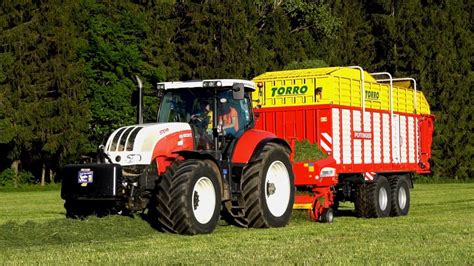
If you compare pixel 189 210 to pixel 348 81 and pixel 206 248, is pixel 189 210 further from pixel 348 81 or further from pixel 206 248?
pixel 348 81

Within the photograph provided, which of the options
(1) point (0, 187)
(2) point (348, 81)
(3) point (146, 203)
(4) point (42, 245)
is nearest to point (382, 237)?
(3) point (146, 203)

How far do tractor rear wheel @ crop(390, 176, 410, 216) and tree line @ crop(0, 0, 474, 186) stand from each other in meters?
23.6

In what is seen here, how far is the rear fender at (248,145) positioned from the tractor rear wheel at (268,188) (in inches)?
4.4

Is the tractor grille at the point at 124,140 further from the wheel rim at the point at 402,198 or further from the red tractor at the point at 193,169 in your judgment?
the wheel rim at the point at 402,198

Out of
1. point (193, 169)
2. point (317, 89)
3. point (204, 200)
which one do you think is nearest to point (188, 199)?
point (193, 169)

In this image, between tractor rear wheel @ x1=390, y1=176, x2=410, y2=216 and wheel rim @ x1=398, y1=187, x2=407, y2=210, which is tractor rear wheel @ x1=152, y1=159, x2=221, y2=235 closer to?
tractor rear wheel @ x1=390, y1=176, x2=410, y2=216

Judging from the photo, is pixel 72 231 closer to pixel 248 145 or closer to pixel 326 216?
pixel 248 145

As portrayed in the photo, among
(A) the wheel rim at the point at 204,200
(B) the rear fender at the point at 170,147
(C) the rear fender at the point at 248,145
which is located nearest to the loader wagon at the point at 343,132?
(C) the rear fender at the point at 248,145

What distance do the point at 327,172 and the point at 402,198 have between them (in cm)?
457

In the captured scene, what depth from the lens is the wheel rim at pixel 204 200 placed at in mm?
15711

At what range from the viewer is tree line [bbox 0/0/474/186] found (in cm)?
A: 5244

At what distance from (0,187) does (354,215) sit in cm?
3209

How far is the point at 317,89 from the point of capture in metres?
20.4

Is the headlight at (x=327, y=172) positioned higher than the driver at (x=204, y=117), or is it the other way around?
the driver at (x=204, y=117)
